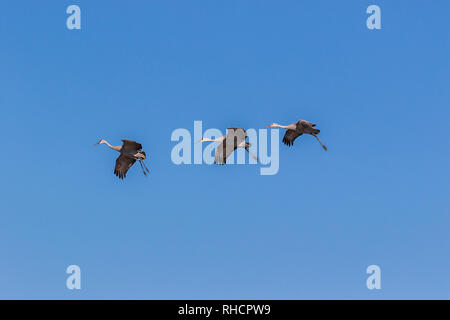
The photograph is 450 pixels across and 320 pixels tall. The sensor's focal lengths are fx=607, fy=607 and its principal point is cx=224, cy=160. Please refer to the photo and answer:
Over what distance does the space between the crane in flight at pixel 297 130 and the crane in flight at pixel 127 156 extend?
9.19 metres

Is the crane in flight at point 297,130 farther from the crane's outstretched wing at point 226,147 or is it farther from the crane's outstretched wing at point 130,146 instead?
the crane's outstretched wing at point 130,146

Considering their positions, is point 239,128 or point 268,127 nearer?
point 239,128

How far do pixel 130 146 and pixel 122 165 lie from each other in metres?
2.53

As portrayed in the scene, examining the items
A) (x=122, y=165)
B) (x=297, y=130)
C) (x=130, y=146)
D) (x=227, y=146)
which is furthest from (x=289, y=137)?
(x=122, y=165)

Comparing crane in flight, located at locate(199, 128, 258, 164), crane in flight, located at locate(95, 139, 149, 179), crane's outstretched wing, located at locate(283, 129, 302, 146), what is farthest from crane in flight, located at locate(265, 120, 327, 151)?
crane in flight, located at locate(95, 139, 149, 179)

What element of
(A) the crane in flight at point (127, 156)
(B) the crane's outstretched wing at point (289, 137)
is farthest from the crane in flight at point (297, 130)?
(A) the crane in flight at point (127, 156)

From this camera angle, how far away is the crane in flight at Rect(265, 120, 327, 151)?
36375 millimetres

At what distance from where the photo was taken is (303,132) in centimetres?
3781

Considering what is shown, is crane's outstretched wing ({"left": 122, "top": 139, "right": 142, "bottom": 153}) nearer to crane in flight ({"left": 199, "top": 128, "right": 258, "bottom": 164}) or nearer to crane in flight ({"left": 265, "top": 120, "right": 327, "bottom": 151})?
crane in flight ({"left": 199, "top": 128, "right": 258, "bottom": 164})

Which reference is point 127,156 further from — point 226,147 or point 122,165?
point 226,147

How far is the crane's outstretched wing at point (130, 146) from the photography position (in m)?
34.0
